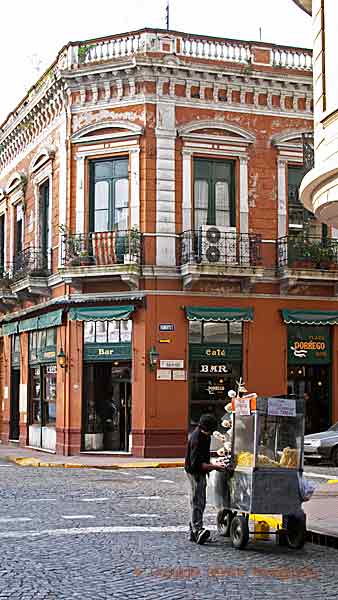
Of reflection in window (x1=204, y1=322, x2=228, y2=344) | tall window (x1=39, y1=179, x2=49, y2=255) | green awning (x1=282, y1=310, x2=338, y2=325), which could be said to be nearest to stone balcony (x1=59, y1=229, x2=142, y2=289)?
reflection in window (x1=204, y1=322, x2=228, y2=344)

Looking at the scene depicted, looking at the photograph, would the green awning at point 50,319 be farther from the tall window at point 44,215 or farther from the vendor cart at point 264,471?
the vendor cart at point 264,471

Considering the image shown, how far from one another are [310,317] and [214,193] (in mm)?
4616

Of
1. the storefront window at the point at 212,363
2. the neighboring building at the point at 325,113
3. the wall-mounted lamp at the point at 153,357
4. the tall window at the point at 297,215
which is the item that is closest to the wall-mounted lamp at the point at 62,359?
the wall-mounted lamp at the point at 153,357

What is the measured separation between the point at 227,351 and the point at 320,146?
1340 cm

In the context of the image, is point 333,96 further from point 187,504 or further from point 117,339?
point 117,339

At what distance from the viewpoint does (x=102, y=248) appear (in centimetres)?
2619

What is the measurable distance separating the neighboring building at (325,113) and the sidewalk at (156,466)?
4.56 metres

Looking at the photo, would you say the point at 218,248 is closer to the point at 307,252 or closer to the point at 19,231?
the point at 307,252

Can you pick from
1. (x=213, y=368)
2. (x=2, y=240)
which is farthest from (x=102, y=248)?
(x=2, y=240)

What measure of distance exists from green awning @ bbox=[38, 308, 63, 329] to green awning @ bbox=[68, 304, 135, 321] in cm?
53

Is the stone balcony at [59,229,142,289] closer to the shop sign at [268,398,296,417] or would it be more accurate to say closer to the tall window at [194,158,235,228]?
the tall window at [194,158,235,228]

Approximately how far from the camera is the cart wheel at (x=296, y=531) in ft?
38.1

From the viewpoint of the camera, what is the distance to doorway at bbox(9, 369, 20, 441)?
108 ft

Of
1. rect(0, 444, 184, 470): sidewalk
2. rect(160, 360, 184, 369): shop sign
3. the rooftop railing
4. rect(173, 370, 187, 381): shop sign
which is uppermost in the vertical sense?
the rooftop railing
